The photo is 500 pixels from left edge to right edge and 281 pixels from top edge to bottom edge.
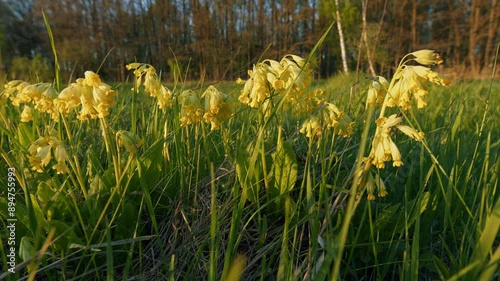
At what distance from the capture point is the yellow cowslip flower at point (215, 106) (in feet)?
3.73

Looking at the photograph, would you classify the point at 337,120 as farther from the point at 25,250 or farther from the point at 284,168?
the point at 25,250

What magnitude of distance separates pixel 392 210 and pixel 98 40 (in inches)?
912

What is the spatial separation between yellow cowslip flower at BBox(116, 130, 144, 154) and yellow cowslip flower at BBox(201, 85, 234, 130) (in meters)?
0.21

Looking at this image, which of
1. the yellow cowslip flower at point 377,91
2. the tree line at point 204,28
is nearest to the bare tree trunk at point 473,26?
the tree line at point 204,28

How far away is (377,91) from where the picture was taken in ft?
3.62

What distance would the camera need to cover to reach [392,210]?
98cm

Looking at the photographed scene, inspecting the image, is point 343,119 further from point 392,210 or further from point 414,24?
point 414,24

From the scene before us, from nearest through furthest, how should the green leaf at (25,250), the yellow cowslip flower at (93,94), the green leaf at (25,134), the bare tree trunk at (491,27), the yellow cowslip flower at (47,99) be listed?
1. the green leaf at (25,250)
2. the yellow cowslip flower at (93,94)
3. the yellow cowslip flower at (47,99)
4. the green leaf at (25,134)
5. the bare tree trunk at (491,27)

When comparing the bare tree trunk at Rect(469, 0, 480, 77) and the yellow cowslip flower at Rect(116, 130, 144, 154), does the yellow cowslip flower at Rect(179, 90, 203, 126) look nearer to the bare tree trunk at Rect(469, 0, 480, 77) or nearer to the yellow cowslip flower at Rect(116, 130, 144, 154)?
the yellow cowslip flower at Rect(116, 130, 144, 154)

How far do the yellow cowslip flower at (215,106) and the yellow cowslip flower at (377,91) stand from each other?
42 centimetres

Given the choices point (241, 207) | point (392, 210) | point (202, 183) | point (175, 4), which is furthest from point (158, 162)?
point (175, 4)

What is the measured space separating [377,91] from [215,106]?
0.48 meters

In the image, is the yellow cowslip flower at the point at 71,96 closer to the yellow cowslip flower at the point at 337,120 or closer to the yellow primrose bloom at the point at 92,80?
the yellow primrose bloom at the point at 92,80

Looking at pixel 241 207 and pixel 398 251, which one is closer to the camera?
pixel 241 207
